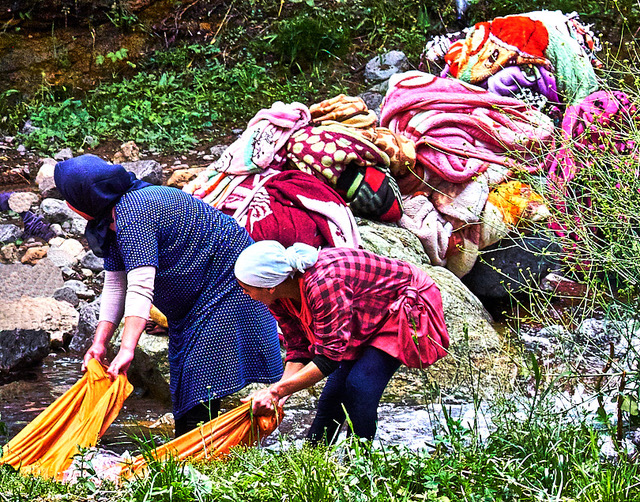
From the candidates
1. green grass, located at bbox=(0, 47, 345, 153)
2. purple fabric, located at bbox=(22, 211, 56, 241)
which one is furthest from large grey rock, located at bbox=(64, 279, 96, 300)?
green grass, located at bbox=(0, 47, 345, 153)

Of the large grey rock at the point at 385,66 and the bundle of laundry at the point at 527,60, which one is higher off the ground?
the bundle of laundry at the point at 527,60

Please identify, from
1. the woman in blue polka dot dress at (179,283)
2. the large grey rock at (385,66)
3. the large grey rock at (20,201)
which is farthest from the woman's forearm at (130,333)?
the large grey rock at (385,66)

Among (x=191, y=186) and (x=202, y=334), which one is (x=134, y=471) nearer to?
(x=202, y=334)

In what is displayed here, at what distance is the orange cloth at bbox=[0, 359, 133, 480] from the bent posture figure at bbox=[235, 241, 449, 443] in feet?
2.28

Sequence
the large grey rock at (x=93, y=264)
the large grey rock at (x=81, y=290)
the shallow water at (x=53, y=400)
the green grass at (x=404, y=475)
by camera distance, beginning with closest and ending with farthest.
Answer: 1. the green grass at (x=404, y=475)
2. the shallow water at (x=53, y=400)
3. the large grey rock at (x=81, y=290)
4. the large grey rock at (x=93, y=264)

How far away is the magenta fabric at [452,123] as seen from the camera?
253 inches

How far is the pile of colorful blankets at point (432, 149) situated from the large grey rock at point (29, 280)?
1631 millimetres

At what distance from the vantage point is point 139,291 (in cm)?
369

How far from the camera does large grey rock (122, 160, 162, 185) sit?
7997 mm

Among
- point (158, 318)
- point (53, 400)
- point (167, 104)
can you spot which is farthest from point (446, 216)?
point (167, 104)

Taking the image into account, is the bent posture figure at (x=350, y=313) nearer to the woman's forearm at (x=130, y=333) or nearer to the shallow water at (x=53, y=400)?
the woman's forearm at (x=130, y=333)

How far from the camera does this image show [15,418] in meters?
5.07

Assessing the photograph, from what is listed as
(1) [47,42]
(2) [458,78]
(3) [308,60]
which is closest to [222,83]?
(3) [308,60]

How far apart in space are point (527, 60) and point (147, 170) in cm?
348
